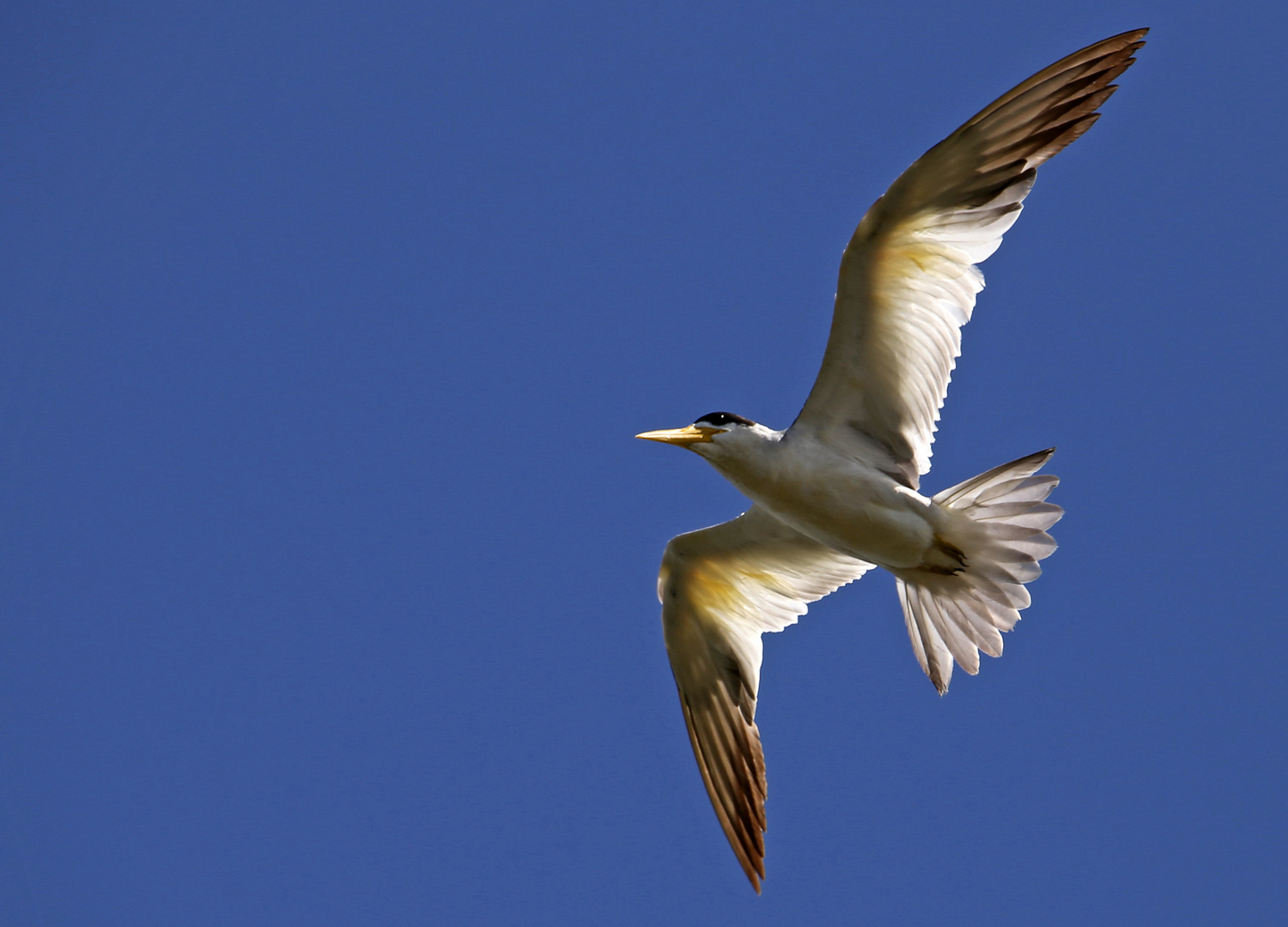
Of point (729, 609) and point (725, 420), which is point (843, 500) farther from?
point (729, 609)

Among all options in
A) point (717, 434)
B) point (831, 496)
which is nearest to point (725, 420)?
point (717, 434)

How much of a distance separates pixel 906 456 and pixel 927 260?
1.22 m

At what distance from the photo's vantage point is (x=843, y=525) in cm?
720

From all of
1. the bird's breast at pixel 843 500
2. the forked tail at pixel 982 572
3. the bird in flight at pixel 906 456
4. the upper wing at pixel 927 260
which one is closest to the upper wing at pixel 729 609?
the bird in flight at pixel 906 456

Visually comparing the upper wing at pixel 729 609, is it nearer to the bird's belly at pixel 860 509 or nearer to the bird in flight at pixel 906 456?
the bird in flight at pixel 906 456

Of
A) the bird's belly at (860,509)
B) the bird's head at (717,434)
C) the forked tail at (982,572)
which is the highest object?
the bird's head at (717,434)

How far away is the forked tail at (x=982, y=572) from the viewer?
22.2 ft

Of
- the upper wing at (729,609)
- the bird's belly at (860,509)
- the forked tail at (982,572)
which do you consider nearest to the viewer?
the forked tail at (982,572)

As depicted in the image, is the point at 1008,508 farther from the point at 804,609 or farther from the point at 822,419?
the point at 804,609

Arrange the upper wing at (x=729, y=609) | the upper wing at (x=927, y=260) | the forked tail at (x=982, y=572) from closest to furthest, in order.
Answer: the upper wing at (x=927, y=260) < the forked tail at (x=982, y=572) < the upper wing at (x=729, y=609)

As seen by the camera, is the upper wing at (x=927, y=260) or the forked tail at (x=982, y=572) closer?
the upper wing at (x=927, y=260)

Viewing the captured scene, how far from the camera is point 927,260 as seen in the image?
6.79 m

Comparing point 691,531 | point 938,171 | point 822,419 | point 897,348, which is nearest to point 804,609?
point 691,531

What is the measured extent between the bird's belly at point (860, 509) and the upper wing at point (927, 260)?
28 cm
